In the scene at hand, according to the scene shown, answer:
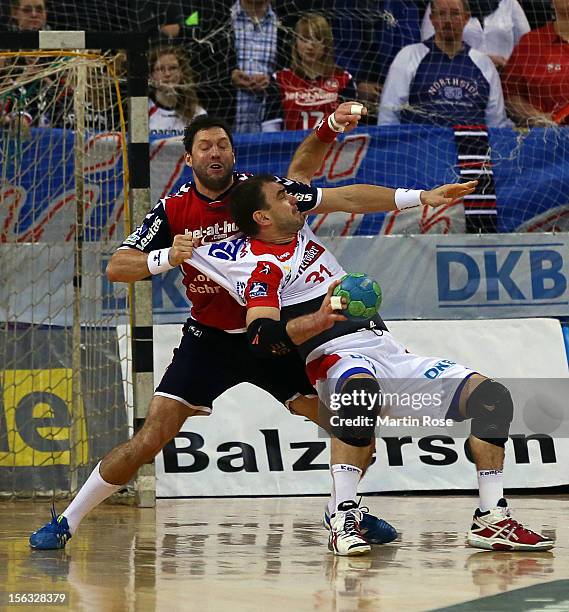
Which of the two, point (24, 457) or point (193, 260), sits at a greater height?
point (193, 260)

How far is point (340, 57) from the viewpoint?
1180 centimetres

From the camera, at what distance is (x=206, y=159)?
7316mm

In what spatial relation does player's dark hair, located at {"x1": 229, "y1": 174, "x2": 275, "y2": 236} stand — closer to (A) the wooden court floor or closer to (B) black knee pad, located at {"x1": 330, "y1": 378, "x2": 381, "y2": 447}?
(B) black knee pad, located at {"x1": 330, "y1": 378, "x2": 381, "y2": 447}

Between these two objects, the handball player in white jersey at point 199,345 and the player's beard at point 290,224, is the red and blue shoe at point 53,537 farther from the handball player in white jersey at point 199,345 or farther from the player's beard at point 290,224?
the player's beard at point 290,224

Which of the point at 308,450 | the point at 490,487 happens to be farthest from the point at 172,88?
the point at 490,487

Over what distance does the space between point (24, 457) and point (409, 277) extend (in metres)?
3.53

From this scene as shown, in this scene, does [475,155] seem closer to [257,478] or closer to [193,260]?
[257,478]

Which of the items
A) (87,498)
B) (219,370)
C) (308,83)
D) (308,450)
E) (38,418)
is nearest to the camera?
(87,498)

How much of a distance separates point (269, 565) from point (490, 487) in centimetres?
132

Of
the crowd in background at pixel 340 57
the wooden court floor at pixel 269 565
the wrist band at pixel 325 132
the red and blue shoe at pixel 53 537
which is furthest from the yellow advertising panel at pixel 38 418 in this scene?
the wrist band at pixel 325 132

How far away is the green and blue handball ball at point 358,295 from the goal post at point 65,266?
11.7ft

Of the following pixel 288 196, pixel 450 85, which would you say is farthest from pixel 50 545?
pixel 450 85

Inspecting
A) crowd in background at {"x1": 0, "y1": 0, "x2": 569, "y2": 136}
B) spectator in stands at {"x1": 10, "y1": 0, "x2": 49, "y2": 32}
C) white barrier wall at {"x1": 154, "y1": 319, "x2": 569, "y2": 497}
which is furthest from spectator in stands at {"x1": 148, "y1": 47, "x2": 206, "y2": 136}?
white barrier wall at {"x1": 154, "y1": 319, "x2": 569, "y2": 497}

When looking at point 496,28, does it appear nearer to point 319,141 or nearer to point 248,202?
point 319,141
